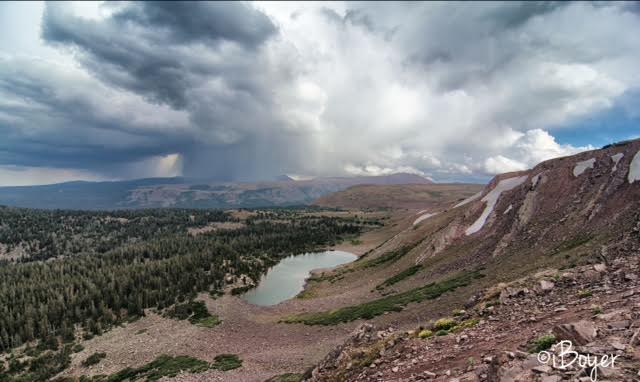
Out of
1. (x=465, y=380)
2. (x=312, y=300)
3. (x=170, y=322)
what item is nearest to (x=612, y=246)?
(x=465, y=380)

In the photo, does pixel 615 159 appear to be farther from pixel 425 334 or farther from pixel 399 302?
pixel 425 334

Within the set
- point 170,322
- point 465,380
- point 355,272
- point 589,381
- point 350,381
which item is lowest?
point 170,322

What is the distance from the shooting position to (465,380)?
10750 millimetres

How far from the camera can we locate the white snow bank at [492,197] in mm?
57066

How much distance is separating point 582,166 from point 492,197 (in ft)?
61.7

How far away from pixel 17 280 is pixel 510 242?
135 meters

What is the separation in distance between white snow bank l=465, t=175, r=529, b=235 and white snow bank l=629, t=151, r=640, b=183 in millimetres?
22014

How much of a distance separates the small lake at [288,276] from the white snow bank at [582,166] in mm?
64901

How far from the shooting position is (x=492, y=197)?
2557 inches

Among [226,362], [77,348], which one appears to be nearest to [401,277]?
[226,362]

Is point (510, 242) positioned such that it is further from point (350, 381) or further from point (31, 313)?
point (31, 313)

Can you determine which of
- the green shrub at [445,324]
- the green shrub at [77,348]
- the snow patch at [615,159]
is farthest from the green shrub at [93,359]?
the snow patch at [615,159]

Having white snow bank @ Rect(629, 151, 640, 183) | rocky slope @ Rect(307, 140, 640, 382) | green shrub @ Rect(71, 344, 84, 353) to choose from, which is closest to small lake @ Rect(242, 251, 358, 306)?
green shrub @ Rect(71, 344, 84, 353)

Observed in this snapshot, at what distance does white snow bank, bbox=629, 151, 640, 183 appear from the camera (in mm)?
35638
